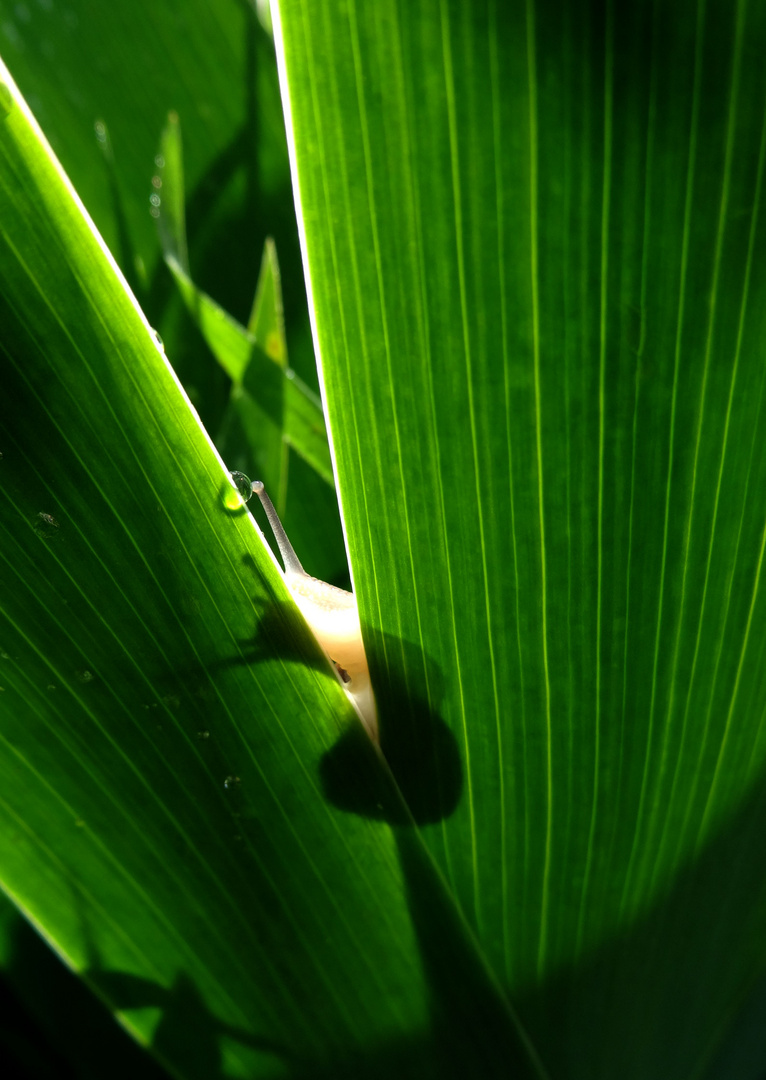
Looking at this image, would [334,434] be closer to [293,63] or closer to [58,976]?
[293,63]

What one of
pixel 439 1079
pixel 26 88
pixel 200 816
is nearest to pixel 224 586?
pixel 200 816

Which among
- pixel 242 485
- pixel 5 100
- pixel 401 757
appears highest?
pixel 5 100

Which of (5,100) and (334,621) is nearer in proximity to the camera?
(5,100)

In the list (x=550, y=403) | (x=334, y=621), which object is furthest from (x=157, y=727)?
(x=550, y=403)

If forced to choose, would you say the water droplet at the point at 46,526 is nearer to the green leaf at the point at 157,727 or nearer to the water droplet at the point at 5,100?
the green leaf at the point at 157,727

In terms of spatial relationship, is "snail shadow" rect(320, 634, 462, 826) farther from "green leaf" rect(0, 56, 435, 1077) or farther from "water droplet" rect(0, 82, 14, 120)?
"water droplet" rect(0, 82, 14, 120)

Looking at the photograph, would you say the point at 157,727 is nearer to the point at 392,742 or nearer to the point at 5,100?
the point at 392,742

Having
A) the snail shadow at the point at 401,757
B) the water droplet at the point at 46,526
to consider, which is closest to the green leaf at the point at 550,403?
the snail shadow at the point at 401,757
